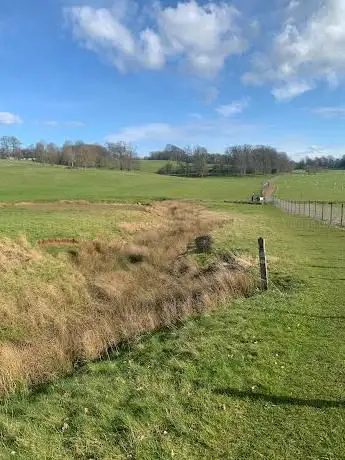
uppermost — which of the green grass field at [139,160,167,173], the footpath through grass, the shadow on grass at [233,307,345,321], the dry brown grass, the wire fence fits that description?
the green grass field at [139,160,167,173]

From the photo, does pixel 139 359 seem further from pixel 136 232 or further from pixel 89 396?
pixel 136 232

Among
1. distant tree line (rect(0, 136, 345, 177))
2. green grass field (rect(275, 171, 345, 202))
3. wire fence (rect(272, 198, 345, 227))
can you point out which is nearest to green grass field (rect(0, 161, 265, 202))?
green grass field (rect(275, 171, 345, 202))

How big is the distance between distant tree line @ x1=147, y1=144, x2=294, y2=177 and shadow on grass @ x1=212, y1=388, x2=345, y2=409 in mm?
152387

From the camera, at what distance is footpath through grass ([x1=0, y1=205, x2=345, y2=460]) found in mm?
5504

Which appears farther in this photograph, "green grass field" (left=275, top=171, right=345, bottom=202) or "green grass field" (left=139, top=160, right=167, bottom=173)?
"green grass field" (left=139, top=160, right=167, bottom=173)

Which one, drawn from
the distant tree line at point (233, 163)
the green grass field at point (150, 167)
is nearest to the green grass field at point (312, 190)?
the distant tree line at point (233, 163)

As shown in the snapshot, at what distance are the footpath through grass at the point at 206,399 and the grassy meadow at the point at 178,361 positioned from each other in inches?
0.8

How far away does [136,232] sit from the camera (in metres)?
31.4

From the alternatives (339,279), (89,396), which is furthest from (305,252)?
(89,396)

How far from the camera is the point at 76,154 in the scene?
160500 mm

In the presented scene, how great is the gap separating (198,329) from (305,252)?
1136cm

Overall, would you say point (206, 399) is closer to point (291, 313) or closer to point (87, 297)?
point (291, 313)

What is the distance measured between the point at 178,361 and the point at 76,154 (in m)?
159

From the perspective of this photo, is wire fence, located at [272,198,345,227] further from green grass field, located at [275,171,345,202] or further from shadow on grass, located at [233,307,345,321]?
shadow on grass, located at [233,307,345,321]
